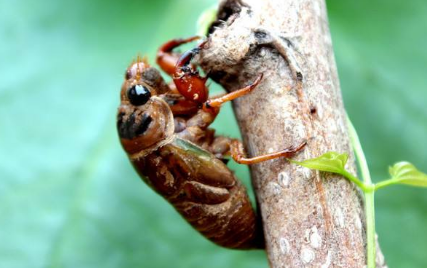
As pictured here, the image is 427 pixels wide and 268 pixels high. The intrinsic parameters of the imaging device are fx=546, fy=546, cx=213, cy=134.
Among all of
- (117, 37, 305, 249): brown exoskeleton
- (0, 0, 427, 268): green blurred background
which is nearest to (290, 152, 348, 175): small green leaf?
(117, 37, 305, 249): brown exoskeleton

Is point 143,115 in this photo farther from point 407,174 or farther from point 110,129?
point 407,174

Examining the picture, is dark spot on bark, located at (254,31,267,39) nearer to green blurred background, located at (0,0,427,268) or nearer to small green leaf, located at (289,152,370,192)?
small green leaf, located at (289,152,370,192)

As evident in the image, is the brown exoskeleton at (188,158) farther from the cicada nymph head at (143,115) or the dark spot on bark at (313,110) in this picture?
the dark spot on bark at (313,110)

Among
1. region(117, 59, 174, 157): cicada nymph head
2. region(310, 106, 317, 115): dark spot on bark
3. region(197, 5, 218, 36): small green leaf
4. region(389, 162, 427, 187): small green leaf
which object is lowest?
region(389, 162, 427, 187): small green leaf

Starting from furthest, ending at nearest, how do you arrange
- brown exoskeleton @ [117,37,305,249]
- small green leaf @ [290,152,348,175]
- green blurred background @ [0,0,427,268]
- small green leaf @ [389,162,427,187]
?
green blurred background @ [0,0,427,268] < brown exoskeleton @ [117,37,305,249] < small green leaf @ [389,162,427,187] < small green leaf @ [290,152,348,175]

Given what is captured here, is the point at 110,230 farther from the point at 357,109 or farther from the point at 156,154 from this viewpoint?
the point at 357,109

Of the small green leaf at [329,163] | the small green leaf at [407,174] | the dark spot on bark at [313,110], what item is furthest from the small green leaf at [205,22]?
the small green leaf at [407,174]

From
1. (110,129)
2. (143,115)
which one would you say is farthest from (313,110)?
(110,129)
